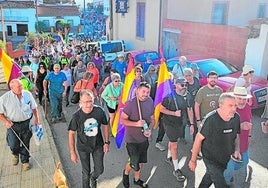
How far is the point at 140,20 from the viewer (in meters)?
18.4

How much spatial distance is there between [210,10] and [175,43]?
3.31 meters

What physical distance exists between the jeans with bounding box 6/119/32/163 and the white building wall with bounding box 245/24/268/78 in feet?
28.4

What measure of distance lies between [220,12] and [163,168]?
13501 mm

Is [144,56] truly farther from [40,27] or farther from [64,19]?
[64,19]

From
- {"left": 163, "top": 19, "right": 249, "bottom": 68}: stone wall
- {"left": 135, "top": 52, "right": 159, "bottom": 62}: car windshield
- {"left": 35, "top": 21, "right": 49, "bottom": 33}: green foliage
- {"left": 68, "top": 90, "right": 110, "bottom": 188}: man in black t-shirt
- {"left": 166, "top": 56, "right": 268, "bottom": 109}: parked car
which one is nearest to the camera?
{"left": 68, "top": 90, "right": 110, "bottom": 188}: man in black t-shirt

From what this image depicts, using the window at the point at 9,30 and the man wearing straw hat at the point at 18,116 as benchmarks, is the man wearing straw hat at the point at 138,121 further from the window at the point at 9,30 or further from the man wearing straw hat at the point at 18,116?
Answer: the window at the point at 9,30

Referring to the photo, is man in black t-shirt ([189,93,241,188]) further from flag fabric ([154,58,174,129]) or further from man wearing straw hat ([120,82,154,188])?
flag fabric ([154,58,174,129])

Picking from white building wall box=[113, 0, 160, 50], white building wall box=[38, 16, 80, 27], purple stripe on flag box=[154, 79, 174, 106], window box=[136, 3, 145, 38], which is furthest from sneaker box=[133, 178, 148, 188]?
white building wall box=[38, 16, 80, 27]

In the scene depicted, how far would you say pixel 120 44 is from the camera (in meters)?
18.6

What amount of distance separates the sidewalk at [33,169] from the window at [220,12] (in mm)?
13268

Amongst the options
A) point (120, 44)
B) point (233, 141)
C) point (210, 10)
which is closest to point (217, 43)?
point (210, 10)

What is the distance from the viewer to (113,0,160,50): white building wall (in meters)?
16.8

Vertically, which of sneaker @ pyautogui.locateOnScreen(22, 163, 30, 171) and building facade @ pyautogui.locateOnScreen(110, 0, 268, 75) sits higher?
building facade @ pyautogui.locateOnScreen(110, 0, 268, 75)

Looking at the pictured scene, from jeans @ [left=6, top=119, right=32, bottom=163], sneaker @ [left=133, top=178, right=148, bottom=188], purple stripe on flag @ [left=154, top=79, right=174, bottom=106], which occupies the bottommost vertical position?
sneaker @ [left=133, top=178, right=148, bottom=188]
